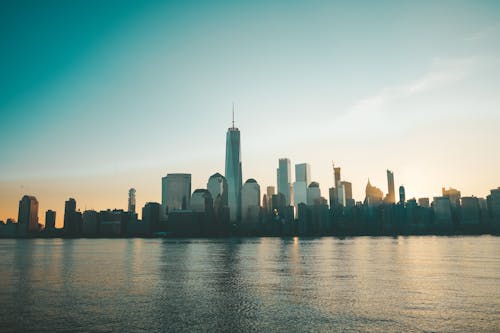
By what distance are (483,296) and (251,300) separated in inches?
1301

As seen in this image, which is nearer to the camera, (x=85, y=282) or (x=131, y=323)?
(x=131, y=323)

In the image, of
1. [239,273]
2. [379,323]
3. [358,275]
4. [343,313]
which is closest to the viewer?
[379,323]

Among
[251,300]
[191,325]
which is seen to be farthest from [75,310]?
[251,300]

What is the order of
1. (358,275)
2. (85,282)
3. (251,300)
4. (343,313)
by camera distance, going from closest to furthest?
1. (343,313)
2. (251,300)
3. (85,282)
4. (358,275)

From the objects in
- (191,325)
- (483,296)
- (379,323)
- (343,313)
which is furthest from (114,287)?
(483,296)

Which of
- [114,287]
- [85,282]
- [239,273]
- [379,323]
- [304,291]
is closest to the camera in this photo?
[379,323]

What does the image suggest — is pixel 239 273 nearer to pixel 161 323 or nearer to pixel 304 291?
pixel 304 291

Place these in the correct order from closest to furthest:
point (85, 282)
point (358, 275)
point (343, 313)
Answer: point (343, 313) → point (85, 282) → point (358, 275)

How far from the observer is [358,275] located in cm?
8256

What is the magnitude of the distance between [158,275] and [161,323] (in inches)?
1758

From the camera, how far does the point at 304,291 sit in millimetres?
61969

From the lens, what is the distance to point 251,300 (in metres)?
54.7

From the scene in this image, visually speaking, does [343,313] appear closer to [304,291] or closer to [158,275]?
[304,291]

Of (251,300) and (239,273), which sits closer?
(251,300)
